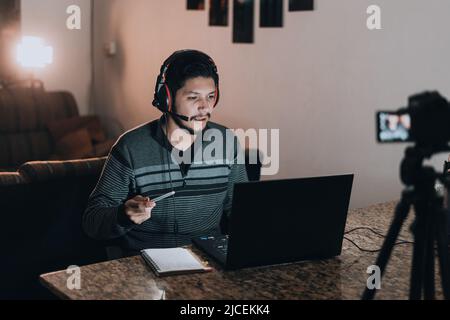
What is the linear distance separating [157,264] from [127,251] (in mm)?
441

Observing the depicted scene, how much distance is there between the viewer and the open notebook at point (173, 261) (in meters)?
1.44

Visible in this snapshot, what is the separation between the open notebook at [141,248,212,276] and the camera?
1444 millimetres

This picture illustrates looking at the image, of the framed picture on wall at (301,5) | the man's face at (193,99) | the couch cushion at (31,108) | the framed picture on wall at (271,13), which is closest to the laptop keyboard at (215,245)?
the man's face at (193,99)

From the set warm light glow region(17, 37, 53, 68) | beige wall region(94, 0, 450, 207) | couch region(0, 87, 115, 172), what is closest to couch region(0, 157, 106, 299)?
beige wall region(94, 0, 450, 207)

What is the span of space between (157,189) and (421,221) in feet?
3.07

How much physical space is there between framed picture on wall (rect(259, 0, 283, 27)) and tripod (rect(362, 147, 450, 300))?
234cm

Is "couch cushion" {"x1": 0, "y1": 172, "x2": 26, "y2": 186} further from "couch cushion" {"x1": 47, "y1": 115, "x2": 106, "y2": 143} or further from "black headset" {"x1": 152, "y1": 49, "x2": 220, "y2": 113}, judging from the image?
"couch cushion" {"x1": 47, "y1": 115, "x2": 106, "y2": 143}

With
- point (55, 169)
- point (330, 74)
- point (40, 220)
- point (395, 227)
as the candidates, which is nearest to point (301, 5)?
→ point (330, 74)

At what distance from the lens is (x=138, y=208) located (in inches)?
60.8

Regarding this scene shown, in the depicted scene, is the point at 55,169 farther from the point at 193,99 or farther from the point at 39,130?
the point at 39,130

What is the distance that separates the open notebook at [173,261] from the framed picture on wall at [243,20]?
7.45 feet

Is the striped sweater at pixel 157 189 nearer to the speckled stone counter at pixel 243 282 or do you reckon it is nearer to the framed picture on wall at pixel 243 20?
the speckled stone counter at pixel 243 282
